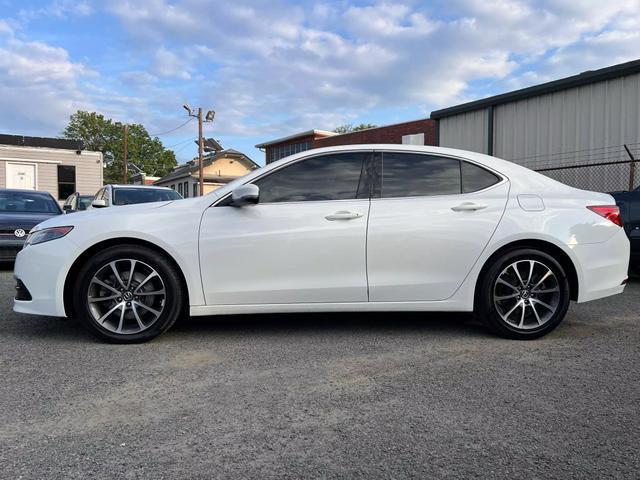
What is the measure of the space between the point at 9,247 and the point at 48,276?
5234 mm

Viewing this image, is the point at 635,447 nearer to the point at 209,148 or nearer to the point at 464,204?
the point at 464,204

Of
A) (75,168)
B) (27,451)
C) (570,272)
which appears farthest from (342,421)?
(75,168)

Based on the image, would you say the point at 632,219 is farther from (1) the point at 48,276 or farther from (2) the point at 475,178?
(1) the point at 48,276

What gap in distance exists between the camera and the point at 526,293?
4.23 metres

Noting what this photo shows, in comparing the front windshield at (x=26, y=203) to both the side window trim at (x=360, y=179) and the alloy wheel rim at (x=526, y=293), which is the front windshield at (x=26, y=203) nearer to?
the side window trim at (x=360, y=179)

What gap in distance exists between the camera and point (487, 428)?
2.59 metres

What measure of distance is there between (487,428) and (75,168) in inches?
1026

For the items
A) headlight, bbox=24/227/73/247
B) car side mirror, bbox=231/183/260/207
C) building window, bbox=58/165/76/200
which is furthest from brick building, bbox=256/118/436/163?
headlight, bbox=24/227/73/247

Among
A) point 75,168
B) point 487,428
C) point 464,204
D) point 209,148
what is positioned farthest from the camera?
point 209,148

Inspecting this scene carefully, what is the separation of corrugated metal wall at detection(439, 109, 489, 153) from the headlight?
39.6ft

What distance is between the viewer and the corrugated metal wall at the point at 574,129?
11000 mm

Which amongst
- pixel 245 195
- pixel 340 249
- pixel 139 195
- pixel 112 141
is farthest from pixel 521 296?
pixel 112 141

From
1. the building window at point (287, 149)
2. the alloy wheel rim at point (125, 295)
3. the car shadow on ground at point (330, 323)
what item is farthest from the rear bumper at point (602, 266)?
the building window at point (287, 149)

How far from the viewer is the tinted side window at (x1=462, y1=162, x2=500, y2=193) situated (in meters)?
4.32
